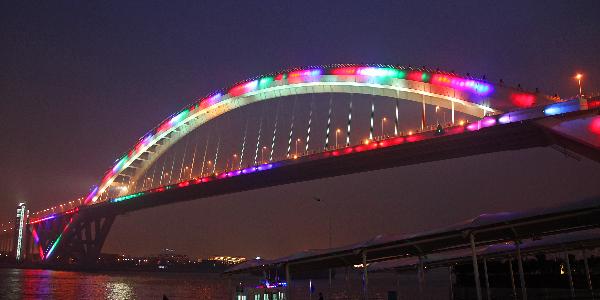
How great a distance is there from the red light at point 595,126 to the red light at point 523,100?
16.3 feet

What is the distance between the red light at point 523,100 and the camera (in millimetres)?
33844

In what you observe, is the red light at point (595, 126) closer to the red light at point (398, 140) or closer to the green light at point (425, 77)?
the red light at point (398, 140)

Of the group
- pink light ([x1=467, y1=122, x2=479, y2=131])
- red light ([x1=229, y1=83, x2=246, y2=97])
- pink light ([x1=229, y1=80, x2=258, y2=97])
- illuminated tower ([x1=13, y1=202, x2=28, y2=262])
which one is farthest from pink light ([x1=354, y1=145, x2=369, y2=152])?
illuminated tower ([x1=13, y1=202, x2=28, y2=262])

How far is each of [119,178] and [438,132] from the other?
55619 millimetres

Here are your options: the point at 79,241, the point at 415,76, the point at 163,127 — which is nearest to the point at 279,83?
the point at 415,76

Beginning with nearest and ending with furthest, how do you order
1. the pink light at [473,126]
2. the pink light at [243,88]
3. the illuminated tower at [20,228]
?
the pink light at [473,126] < the pink light at [243,88] < the illuminated tower at [20,228]

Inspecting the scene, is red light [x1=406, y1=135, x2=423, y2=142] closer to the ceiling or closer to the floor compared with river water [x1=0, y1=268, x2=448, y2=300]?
closer to the ceiling

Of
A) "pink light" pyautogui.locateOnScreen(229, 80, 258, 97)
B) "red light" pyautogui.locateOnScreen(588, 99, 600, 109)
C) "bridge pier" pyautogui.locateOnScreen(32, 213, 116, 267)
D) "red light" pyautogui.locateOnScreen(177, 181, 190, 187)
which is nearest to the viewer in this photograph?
"red light" pyautogui.locateOnScreen(588, 99, 600, 109)

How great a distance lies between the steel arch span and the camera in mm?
37312

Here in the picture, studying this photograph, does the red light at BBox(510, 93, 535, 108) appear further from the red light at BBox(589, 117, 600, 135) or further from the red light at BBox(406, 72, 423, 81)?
the red light at BBox(406, 72, 423, 81)

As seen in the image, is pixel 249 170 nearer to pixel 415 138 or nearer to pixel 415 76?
pixel 415 76

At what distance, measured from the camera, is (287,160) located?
153 feet

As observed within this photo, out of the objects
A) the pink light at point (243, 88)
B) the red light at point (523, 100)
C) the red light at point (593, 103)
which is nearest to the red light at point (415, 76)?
the red light at point (523, 100)

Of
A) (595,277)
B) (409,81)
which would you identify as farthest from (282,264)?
(409,81)
